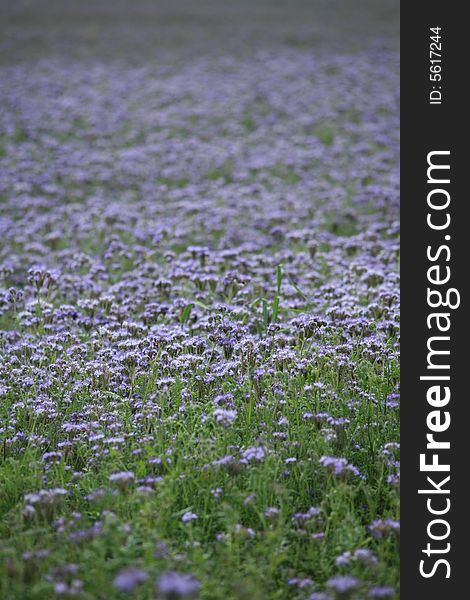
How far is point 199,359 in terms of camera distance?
5559 millimetres

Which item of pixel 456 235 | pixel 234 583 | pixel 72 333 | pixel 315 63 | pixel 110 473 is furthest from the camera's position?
pixel 315 63

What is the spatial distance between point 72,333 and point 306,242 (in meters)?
3.77

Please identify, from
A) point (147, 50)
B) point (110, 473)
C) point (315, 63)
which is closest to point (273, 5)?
point (147, 50)

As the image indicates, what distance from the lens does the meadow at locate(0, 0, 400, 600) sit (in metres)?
3.92

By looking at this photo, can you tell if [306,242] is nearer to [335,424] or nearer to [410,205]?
[410,205]

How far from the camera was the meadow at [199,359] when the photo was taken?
392 cm

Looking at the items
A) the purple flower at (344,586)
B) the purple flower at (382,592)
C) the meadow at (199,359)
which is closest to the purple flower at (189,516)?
the meadow at (199,359)

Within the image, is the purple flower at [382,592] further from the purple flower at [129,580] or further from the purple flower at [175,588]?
the purple flower at [129,580]

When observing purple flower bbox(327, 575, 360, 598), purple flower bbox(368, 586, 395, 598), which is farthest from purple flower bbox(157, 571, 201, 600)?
purple flower bbox(368, 586, 395, 598)

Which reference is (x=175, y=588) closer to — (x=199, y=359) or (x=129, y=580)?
(x=129, y=580)

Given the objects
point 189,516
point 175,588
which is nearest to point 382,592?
point 175,588

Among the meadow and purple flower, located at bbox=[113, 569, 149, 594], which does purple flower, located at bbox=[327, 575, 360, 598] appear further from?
purple flower, located at bbox=[113, 569, 149, 594]

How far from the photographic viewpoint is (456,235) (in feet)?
16.3

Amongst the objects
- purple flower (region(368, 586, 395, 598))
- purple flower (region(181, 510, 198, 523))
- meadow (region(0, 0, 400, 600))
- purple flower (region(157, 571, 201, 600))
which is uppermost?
meadow (region(0, 0, 400, 600))
